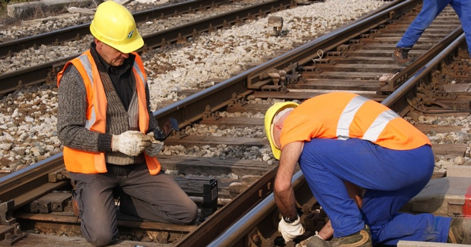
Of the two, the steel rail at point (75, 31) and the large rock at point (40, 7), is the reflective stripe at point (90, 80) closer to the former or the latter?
the steel rail at point (75, 31)

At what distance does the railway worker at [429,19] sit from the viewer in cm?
875

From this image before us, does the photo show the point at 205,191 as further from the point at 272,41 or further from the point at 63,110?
the point at 272,41

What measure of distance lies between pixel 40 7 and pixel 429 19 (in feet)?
33.8

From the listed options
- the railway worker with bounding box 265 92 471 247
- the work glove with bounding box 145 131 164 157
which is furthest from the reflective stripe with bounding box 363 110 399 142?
the work glove with bounding box 145 131 164 157

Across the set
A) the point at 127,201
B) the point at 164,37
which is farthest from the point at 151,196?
the point at 164,37

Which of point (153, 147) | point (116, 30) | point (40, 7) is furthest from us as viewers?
point (40, 7)

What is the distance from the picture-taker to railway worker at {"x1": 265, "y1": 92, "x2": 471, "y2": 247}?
4449 millimetres

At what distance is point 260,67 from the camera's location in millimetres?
9734

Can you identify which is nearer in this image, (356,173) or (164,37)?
(356,173)

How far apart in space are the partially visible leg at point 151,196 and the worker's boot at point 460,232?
1693 mm

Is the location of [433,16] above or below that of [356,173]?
below

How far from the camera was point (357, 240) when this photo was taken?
14.6 ft

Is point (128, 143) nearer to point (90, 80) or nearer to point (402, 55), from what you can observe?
point (90, 80)

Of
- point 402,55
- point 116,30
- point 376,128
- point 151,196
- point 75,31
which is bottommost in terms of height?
point 75,31
